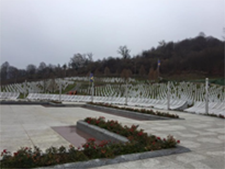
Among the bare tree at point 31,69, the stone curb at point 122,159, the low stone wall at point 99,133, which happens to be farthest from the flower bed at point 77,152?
the bare tree at point 31,69

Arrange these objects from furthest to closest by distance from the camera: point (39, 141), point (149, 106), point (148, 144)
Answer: point (149, 106)
point (39, 141)
point (148, 144)

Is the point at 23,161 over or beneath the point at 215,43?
beneath

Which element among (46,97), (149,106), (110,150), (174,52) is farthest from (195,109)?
(174,52)

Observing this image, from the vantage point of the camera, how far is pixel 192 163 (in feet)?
11.4

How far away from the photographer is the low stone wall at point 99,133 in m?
4.95

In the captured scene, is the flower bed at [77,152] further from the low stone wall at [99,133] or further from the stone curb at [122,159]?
the low stone wall at [99,133]

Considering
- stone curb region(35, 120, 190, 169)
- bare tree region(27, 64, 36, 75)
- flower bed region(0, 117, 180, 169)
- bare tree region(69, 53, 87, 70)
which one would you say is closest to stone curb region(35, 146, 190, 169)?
stone curb region(35, 120, 190, 169)

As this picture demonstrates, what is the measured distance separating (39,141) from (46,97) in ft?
66.4

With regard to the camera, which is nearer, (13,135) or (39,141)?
(39,141)

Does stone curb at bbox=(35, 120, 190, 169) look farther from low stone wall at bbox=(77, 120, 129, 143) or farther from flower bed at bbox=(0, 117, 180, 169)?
low stone wall at bbox=(77, 120, 129, 143)

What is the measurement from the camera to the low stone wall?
16.2 ft

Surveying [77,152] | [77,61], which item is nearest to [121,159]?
[77,152]

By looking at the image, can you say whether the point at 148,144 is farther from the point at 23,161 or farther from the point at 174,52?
the point at 174,52

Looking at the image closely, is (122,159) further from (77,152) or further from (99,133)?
(99,133)
